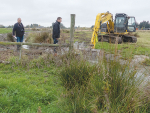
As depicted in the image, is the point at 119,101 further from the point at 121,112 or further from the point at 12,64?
the point at 12,64

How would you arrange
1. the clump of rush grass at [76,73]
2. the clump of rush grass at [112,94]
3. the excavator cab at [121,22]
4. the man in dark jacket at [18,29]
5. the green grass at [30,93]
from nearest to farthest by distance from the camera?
the clump of rush grass at [112,94], the green grass at [30,93], the clump of rush grass at [76,73], the man in dark jacket at [18,29], the excavator cab at [121,22]

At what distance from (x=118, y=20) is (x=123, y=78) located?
13201 mm

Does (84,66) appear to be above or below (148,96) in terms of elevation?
above

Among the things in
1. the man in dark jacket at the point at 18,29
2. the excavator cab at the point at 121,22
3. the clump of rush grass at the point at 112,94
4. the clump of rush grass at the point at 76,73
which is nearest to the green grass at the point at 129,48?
the clump of rush grass at the point at 112,94

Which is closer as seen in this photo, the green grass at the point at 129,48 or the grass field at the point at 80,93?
the grass field at the point at 80,93

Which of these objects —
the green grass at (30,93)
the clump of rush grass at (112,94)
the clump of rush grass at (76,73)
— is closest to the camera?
the clump of rush grass at (112,94)

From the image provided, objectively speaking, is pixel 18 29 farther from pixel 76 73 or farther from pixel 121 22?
pixel 121 22

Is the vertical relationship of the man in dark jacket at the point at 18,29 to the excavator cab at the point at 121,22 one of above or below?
below

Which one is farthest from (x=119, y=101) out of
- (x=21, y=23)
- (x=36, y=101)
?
(x=21, y=23)

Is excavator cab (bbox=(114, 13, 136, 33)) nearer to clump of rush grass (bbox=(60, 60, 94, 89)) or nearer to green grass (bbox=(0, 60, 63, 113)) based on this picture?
green grass (bbox=(0, 60, 63, 113))

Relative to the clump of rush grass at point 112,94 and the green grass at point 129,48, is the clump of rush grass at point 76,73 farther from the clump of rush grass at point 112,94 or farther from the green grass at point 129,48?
the green grass at point 129,48

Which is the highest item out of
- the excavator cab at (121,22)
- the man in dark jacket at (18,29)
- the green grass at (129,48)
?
the excavator cab at (121,22)

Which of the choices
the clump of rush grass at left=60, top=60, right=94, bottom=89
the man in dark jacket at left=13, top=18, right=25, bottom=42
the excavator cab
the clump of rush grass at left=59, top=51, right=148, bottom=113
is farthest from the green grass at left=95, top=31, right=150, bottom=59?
the man in dark jacket at left=13, top=18, right=25, bottom=42

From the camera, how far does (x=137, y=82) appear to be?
2566 mm
